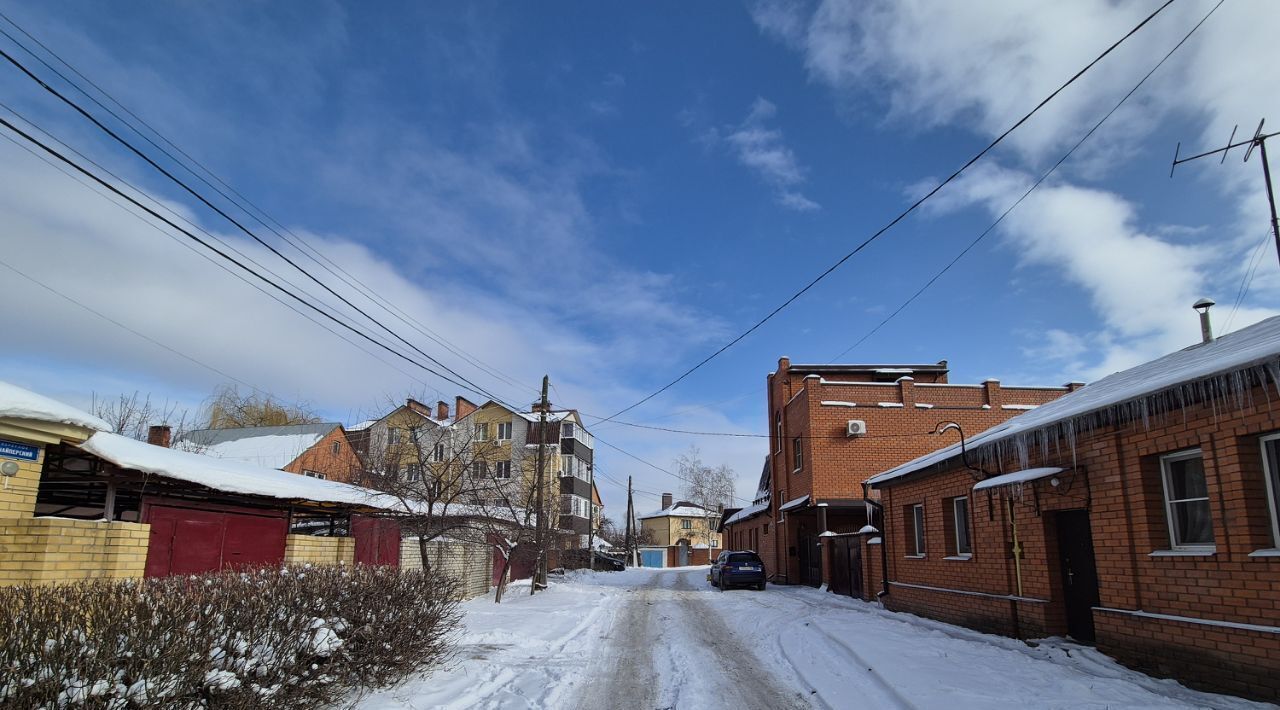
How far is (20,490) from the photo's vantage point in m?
7.23

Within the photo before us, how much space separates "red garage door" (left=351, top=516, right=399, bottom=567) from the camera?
604 inches

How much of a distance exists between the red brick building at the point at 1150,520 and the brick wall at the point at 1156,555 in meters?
0.02

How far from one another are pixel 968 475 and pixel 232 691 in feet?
39.0

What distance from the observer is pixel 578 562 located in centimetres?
4178

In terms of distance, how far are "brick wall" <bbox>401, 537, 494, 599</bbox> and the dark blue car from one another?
8.87 m

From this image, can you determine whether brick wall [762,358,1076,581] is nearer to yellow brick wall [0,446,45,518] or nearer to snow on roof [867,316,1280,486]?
snow on roof [867,316,1280,486]

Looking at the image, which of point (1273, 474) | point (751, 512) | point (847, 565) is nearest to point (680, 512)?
point (751, 512)

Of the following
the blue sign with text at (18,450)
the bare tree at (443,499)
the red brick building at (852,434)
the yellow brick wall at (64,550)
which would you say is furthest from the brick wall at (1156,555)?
the red brick building at (852,434)

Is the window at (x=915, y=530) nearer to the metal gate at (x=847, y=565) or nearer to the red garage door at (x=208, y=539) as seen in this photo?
the metal gate at (x=847, y=565)

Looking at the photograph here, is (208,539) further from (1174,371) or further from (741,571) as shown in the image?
(741,571)

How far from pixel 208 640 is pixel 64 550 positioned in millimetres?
4036

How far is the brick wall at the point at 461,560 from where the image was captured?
1651 cm

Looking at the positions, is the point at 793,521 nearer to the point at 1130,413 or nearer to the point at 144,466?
the point at 1130,413

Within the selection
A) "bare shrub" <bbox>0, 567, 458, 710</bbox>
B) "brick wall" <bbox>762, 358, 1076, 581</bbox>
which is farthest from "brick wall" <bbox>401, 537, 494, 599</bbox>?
"brick wall" <bbox>762, 358, 1076, 581</bbox>
